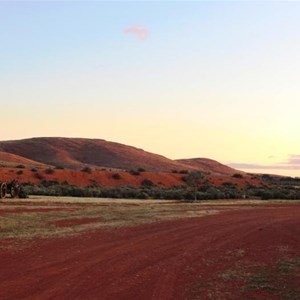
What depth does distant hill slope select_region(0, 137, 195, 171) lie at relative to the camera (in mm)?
156000

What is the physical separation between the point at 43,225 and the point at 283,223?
12.3m

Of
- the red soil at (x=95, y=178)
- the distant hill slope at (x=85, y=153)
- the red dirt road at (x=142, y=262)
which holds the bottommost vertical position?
the red dirt road at (x=142, y=262)

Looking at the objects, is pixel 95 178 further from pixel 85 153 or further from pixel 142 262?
pixel 85 153

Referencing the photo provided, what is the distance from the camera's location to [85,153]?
167750mm

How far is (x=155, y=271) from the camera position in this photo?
1270cm

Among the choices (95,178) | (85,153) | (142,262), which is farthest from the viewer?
(85,153)

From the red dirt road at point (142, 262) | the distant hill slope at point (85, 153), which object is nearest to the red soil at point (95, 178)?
the red dirt road at point (142, 262)

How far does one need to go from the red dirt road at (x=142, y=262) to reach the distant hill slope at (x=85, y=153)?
127m

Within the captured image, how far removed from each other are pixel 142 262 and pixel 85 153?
6108 inches

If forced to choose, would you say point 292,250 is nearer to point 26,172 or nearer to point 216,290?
point 216,290

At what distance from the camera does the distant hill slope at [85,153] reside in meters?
156

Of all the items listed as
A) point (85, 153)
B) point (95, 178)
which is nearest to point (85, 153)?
point (85, 153)

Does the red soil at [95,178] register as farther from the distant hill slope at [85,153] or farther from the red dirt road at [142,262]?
the distant hill slope at [85,153]

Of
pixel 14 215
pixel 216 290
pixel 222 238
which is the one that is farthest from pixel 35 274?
pixel 14 215
